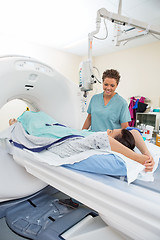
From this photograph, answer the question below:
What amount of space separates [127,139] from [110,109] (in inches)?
18.8

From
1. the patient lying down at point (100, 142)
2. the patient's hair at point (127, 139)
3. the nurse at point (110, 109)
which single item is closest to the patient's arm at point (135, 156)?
the patient lying down at point (100, 142)

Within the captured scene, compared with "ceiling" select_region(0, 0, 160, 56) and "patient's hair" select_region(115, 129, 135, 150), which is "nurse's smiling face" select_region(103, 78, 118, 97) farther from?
"ceiling" select_region(0, 0, 160, 56)

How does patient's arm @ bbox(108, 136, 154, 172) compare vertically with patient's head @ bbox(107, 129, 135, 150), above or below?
below

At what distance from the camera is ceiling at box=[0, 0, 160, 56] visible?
229 centimetres

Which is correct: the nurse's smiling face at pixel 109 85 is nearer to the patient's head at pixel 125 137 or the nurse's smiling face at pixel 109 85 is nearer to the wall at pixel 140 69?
the patient's head at pixel 125 137

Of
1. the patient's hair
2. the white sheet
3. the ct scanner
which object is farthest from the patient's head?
the ct scanner

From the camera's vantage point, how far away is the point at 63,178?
0.84m

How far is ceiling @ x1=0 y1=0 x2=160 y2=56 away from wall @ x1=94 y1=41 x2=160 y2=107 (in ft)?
0.65

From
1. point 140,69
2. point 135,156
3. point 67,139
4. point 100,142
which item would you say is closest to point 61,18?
point 140,69

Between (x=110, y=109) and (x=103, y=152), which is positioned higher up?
(x=110, y=109)

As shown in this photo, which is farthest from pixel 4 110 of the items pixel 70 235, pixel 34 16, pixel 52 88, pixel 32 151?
pixel 70 235

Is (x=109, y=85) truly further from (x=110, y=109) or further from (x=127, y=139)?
(x=127, y=139)

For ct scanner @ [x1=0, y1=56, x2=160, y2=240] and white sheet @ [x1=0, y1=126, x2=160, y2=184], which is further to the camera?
white sheet @ [x1=0, y1=126, x2=160, y2=184]

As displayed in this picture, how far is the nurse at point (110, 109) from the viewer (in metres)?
1.45
